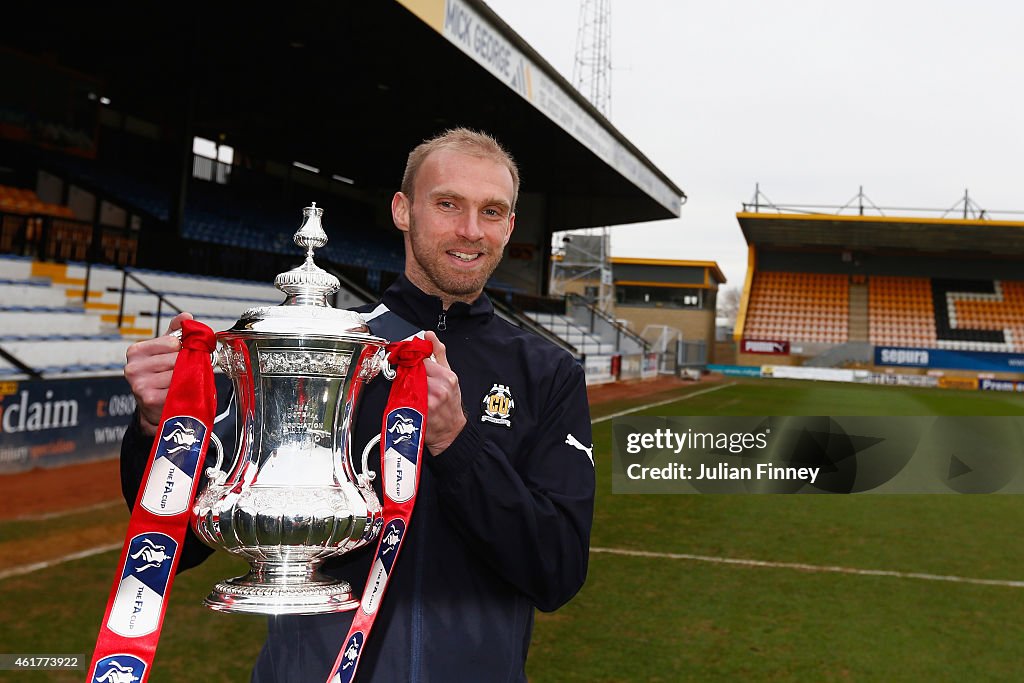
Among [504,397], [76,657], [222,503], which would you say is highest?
[504,397]

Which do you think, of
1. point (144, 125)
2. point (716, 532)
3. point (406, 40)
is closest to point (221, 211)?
point (144, 125)

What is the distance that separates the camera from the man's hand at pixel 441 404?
1.32 metres

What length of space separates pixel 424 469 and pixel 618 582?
3.93 m

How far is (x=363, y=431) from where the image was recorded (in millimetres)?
1617

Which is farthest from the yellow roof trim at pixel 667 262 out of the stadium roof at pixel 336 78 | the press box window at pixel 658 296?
the stadium roof at pixel 336 78

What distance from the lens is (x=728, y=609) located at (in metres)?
4.75

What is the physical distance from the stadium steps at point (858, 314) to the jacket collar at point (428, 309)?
39396 mm

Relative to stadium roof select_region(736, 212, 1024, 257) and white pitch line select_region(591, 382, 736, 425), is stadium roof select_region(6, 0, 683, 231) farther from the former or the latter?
stadium roof select_region(736, 212, 1024, 257)

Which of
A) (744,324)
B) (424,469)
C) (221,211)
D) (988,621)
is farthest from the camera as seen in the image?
(744,324)

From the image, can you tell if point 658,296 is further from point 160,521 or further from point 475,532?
point 160,521

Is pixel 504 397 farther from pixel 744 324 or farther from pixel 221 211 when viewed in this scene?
pixel 744 324

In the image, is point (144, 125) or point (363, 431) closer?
point (363, 431)

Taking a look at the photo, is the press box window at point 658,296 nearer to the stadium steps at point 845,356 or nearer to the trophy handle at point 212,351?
the stadium steps at point 845,356

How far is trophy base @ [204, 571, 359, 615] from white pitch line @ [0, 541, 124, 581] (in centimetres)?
411
